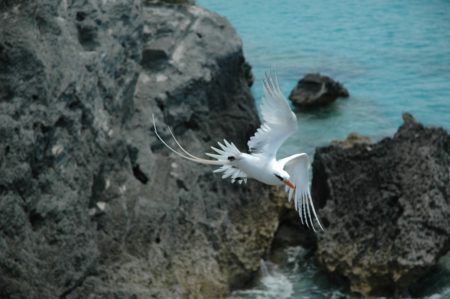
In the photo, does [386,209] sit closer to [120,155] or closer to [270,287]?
[270,287]

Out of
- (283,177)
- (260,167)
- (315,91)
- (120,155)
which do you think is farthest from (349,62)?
(283,177)

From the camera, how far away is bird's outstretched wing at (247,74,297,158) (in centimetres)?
629

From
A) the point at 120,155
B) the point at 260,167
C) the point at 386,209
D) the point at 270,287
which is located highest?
the point at 260,167

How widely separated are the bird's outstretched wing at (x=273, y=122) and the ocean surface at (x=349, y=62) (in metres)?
5.88

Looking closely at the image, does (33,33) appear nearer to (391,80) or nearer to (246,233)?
(246,233)

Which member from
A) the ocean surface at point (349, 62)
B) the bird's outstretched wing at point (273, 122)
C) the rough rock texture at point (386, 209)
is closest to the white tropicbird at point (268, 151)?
the bird's outstretched wing at point (273, 122)

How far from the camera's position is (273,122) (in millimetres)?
6613

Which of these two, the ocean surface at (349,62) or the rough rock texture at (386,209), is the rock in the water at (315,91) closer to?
the ocean surface at (349,62)

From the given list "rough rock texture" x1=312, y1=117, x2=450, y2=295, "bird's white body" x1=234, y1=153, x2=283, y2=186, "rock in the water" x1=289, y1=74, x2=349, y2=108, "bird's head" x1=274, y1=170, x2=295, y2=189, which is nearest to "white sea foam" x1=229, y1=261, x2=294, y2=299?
"rough rock texture" x1=312, y1=117, x2=450, y2=295

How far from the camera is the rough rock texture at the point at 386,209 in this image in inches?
461

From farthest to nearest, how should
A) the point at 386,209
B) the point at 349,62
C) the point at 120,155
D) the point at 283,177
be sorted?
the point at 349,62, the point at 386,209, the point at 120,155, the point at 283,177

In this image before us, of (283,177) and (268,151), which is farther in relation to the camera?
(268,151)

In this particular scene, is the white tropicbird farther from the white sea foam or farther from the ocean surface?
the ocean surface

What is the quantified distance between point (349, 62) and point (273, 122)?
17.9 metres
